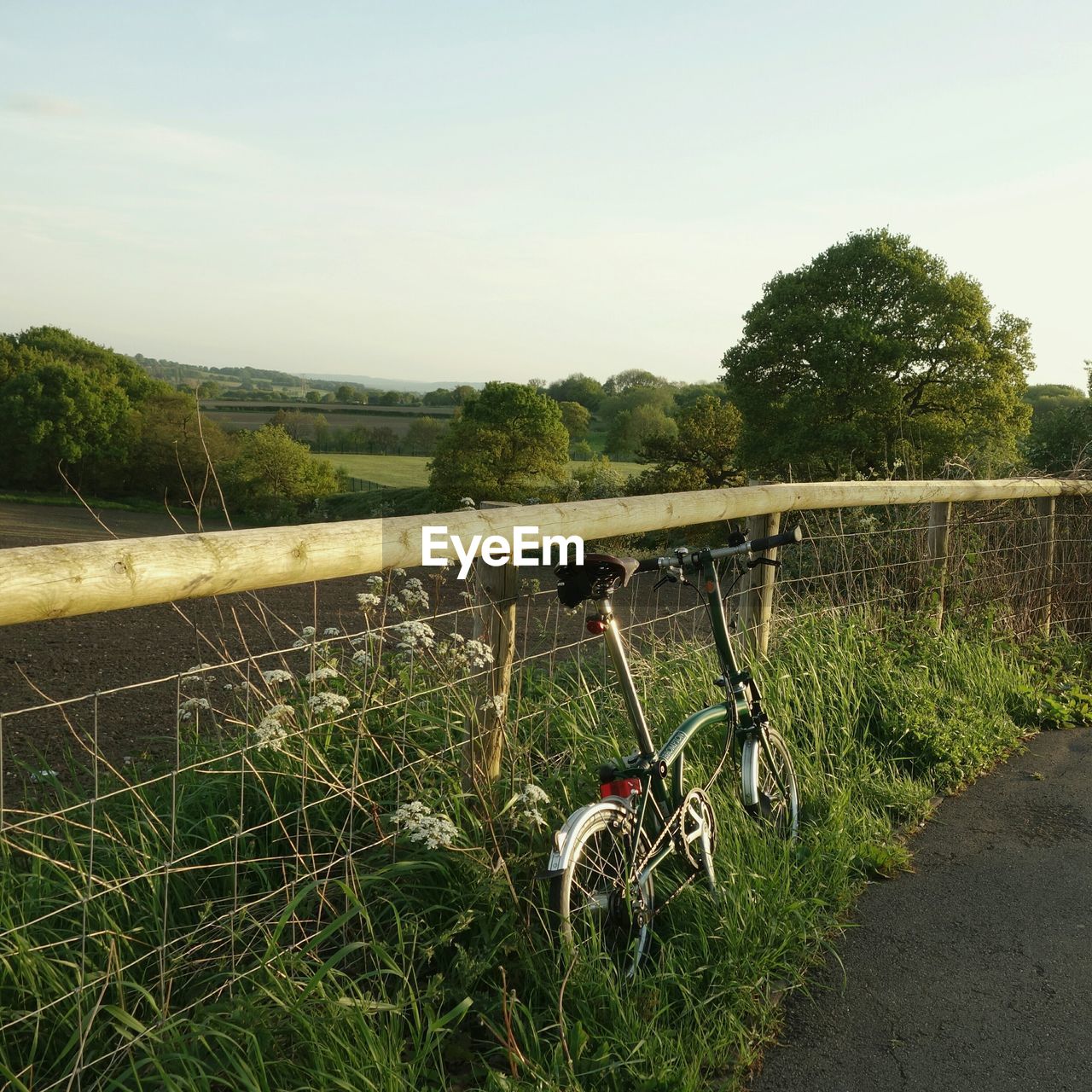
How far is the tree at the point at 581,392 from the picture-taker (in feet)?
155

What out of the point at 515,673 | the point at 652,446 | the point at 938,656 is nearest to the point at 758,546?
the point at 515,673

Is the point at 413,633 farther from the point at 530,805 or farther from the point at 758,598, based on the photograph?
the point at 758,598

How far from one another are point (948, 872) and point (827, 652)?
1.29m

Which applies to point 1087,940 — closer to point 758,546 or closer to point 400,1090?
point 758,546

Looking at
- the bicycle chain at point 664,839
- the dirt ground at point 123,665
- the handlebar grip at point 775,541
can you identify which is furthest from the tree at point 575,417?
the bicycle chain at point 664,839

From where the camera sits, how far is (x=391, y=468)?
38469mm

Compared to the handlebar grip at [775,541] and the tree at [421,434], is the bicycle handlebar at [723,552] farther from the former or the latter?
the tree at [421,434]

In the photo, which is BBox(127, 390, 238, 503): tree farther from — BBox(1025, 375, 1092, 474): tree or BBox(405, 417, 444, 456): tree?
BBox(1025, 375, 1092, 474): tree

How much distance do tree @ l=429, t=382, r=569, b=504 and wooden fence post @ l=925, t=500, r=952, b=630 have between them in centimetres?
2370

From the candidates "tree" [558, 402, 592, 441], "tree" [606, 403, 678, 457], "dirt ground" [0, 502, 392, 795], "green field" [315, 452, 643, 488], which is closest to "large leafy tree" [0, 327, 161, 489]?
"green field" [315, 452, 643, 488]

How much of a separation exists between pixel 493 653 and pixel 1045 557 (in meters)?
5.58

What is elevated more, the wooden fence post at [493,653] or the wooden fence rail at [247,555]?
the wooden fence rail at [247,555]

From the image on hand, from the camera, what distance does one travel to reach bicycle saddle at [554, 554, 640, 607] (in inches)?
111

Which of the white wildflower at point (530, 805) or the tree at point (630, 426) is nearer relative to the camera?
the white wildflower at point (530, 805)
